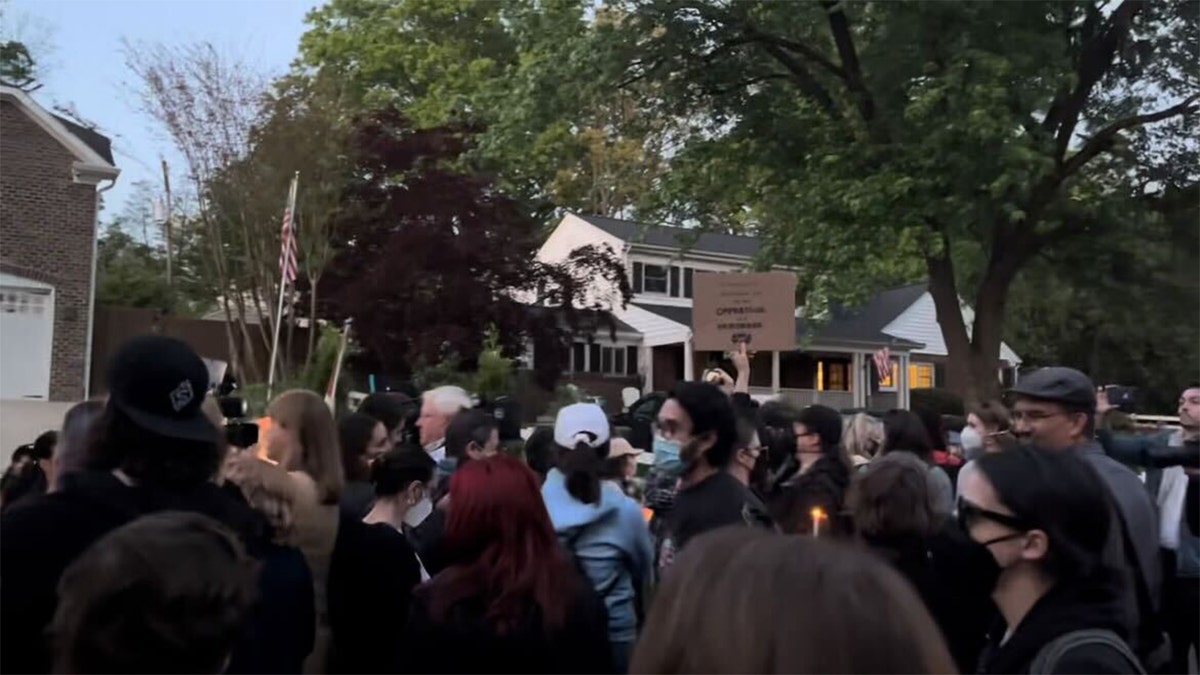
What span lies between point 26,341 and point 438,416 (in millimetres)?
20854

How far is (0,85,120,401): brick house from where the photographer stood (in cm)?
2478

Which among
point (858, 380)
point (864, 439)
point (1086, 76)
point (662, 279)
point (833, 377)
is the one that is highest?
point (1086, 76)

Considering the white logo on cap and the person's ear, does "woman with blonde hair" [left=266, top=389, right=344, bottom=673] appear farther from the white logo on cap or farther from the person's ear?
the person's ear

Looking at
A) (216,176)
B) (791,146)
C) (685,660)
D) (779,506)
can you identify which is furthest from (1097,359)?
(685,660)

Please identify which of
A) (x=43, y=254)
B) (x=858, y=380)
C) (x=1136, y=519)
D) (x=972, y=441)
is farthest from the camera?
(x=858, y=380)

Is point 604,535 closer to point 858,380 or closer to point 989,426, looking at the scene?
point 989,426

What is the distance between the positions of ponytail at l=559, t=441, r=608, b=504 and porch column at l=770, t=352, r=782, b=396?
100ft

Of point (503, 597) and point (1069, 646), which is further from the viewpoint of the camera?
point (503, 597)

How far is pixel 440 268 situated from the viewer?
23.6 m

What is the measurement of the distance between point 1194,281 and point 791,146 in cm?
708

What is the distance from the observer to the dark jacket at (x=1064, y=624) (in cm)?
→ 257

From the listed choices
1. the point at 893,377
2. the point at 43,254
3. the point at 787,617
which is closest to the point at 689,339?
the point at 893,377

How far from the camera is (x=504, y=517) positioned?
355 cm

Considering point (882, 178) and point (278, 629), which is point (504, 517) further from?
point (882, 178)
